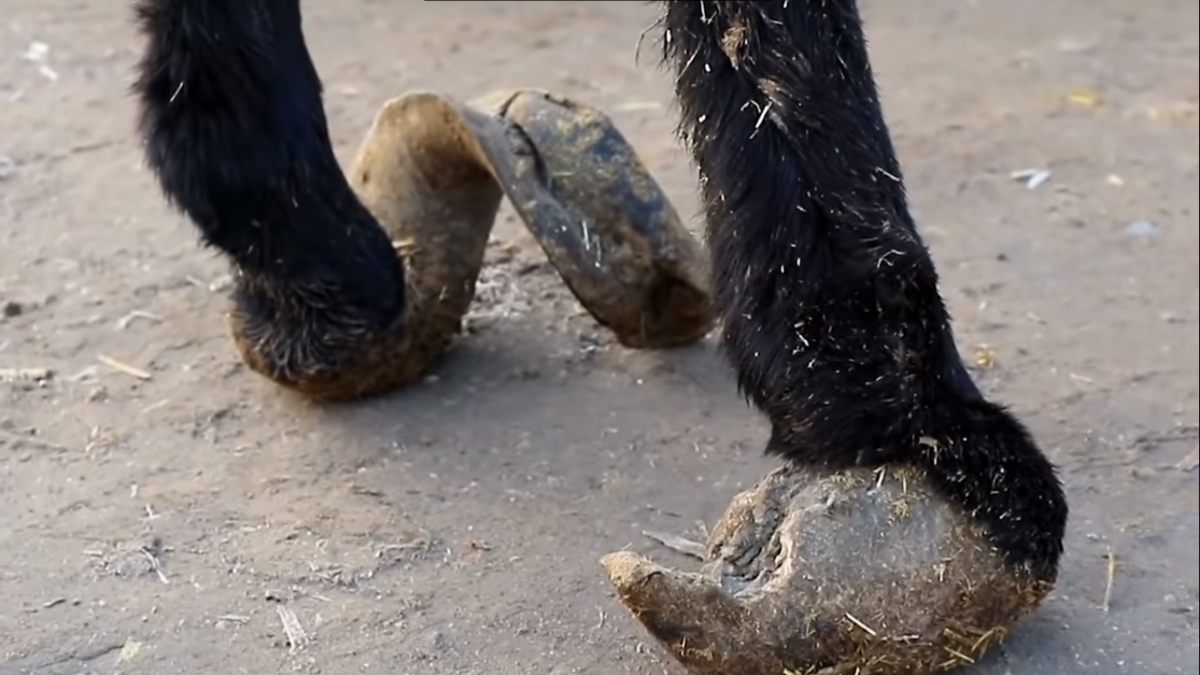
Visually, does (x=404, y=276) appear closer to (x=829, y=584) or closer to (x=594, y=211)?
(x=594, y=211)

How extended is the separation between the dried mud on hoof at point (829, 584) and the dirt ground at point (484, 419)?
186 millimetres

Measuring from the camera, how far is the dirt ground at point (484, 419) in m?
1.83

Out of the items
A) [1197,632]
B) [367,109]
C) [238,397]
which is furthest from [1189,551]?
[367,109]

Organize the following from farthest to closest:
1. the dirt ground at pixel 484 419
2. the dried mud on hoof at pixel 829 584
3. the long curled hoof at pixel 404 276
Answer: the long curled hoof at pixel 404 276 < the dirt ground at pixel 484 419 < the dried mud on hoof at pixel 829 584

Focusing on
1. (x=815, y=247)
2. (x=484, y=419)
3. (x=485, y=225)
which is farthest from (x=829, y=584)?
(x=485, y=225)

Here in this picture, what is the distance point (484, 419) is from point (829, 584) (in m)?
0.75

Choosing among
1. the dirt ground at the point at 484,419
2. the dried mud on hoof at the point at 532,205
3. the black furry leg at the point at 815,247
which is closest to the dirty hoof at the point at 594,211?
the dried mud on hoof at the point at 532,205

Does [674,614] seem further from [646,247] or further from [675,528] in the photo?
[646,247]

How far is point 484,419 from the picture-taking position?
2.23 meters

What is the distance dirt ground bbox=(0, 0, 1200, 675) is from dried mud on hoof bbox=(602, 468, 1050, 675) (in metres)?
0.19

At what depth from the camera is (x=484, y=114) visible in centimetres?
225

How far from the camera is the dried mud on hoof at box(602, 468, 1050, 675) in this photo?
61.8 inches

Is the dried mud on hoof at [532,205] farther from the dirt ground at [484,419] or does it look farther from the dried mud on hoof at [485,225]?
the dirt ground at [484,419]

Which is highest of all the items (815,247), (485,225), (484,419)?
(815,247)
